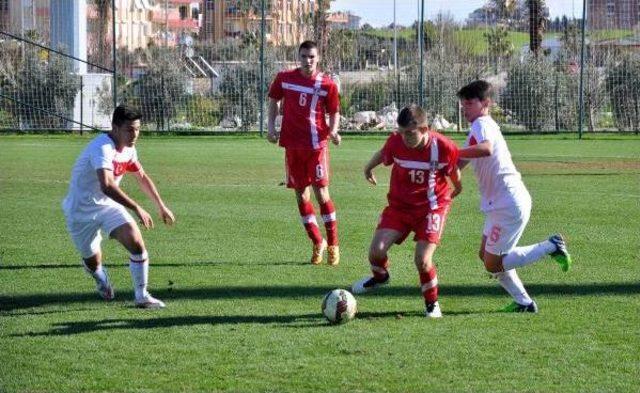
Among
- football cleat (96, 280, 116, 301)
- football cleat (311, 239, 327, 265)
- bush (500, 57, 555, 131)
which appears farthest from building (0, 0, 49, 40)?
football cleat (96, 280, 116, 301)

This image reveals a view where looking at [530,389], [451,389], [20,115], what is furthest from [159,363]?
[20,115]

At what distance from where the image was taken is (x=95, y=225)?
842 centimetres

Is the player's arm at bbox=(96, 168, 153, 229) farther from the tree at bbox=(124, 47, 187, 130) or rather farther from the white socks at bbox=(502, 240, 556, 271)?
the tree at bbox=(124, 47, 187, 130)

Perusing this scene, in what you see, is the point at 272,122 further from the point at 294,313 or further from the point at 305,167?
the point at 294,313

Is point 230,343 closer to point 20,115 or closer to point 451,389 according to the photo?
point 451,389

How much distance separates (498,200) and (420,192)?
0.56 meters

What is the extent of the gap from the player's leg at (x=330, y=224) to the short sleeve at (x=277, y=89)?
→ 3.39 feet

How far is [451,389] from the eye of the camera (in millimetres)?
5965

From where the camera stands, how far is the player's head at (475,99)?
8.08 meters

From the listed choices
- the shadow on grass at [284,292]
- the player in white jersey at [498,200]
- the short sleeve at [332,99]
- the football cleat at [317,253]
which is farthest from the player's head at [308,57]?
the player in white jersey at [498,200]

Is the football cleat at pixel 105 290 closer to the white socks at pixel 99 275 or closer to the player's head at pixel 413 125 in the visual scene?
the white socks at pixel 99 275

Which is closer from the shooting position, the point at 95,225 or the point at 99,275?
the point at 95,225

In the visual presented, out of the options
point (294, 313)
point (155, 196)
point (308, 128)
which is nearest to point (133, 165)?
point (155, 196)

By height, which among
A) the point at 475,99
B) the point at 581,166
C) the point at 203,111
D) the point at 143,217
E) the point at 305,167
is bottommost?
the point at 581,166
